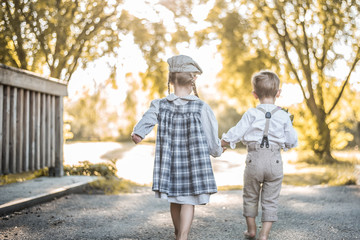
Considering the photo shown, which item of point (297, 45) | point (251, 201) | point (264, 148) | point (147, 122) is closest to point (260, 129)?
point (264, 148)

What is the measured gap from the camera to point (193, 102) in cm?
326

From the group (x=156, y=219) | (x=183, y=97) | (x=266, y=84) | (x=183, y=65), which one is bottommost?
(x=156, y=219)

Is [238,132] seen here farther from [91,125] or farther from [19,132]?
[91,125]

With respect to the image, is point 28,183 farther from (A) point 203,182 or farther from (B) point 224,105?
(B) point 224,105

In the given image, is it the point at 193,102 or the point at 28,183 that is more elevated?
the point at 193,102

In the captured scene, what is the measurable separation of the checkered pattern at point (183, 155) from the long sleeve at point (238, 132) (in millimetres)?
309

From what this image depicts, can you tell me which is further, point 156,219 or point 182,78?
point 156,219

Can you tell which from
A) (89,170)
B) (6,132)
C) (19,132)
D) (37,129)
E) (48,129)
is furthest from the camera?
(89,170)

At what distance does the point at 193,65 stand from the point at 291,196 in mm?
3355

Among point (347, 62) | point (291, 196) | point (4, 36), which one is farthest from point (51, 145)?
point (347, 62)

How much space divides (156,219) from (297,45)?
1029cm

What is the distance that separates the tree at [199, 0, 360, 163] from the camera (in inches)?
476

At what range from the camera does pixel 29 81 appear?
5.93 meters

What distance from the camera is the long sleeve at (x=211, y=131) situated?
3213 millimetres
